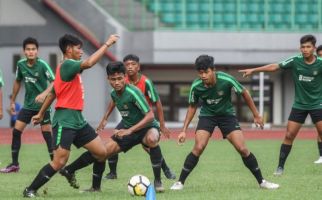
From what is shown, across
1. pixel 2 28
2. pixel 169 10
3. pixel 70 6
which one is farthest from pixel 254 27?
pixel 2 28

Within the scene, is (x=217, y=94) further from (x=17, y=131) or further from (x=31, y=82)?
(x=17, y=131)

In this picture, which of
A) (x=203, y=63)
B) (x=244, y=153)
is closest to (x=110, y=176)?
(x=244, y=153)

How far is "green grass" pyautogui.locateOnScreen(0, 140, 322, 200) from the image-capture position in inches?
460

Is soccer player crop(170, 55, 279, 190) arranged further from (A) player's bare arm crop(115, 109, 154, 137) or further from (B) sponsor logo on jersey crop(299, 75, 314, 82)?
(B) sponsor logo on jersey crop(299, 75, 314, 82)

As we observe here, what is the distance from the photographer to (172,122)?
4231cm

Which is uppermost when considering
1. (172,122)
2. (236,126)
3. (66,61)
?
(66,61)

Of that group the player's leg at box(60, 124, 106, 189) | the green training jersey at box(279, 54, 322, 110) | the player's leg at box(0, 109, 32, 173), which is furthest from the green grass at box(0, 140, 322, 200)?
the green training jersey at box(279, 54, 322, 110)

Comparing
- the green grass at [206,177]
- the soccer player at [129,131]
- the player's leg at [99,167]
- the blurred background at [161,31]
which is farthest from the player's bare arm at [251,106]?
the blurred background at [161,31]

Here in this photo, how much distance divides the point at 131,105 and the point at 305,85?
3663mm

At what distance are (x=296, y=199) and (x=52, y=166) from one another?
312cm

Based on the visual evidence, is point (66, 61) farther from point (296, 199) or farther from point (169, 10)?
point (169, 10)

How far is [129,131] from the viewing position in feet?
39.0

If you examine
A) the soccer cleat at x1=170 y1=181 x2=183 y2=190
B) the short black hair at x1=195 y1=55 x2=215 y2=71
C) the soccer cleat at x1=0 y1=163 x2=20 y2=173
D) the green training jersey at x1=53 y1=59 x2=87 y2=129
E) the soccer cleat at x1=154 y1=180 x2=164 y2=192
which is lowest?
the soccer cleat at x1=0 y1=163 x2=20 y2=173

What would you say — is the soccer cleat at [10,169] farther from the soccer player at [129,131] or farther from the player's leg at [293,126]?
the player's leg at [293,126]
